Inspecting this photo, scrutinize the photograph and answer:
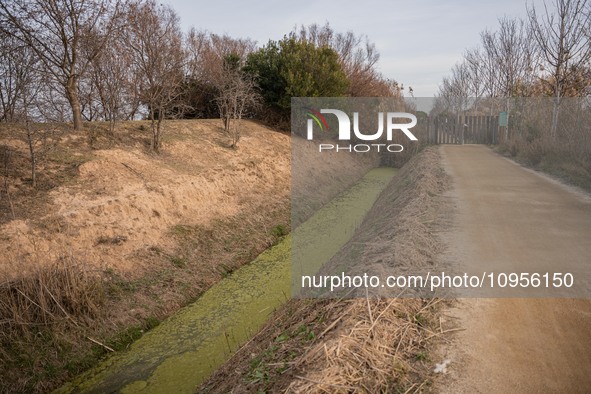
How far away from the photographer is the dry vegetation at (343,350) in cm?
341

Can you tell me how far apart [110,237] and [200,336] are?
10.3 ft

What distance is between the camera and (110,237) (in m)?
8.54

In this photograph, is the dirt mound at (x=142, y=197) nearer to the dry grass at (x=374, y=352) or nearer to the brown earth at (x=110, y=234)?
the brown earth at (x=110, y=234)

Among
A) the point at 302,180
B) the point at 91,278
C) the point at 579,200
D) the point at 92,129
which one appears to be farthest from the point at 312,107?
the point at 91,278

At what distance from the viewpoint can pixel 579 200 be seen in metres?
8.45

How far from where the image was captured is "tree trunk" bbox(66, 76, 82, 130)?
11.6 metres

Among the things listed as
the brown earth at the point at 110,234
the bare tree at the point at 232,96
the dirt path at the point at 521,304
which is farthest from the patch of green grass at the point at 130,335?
the bare tree at the point at 232,96

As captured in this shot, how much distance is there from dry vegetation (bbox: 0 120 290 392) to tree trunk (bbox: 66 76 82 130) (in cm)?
40

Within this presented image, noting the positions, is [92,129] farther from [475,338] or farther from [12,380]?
[475,338]

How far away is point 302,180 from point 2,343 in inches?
476

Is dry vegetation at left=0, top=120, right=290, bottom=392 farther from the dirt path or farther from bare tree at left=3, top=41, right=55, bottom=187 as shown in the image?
the dirt path

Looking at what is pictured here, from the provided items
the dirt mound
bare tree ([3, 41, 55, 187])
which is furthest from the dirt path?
bare tree ([3, 41, 55, 187])

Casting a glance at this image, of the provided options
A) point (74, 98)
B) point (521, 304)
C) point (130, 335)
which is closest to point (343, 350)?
point (521, 304)

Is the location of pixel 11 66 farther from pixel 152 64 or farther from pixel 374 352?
pixel 374 352
